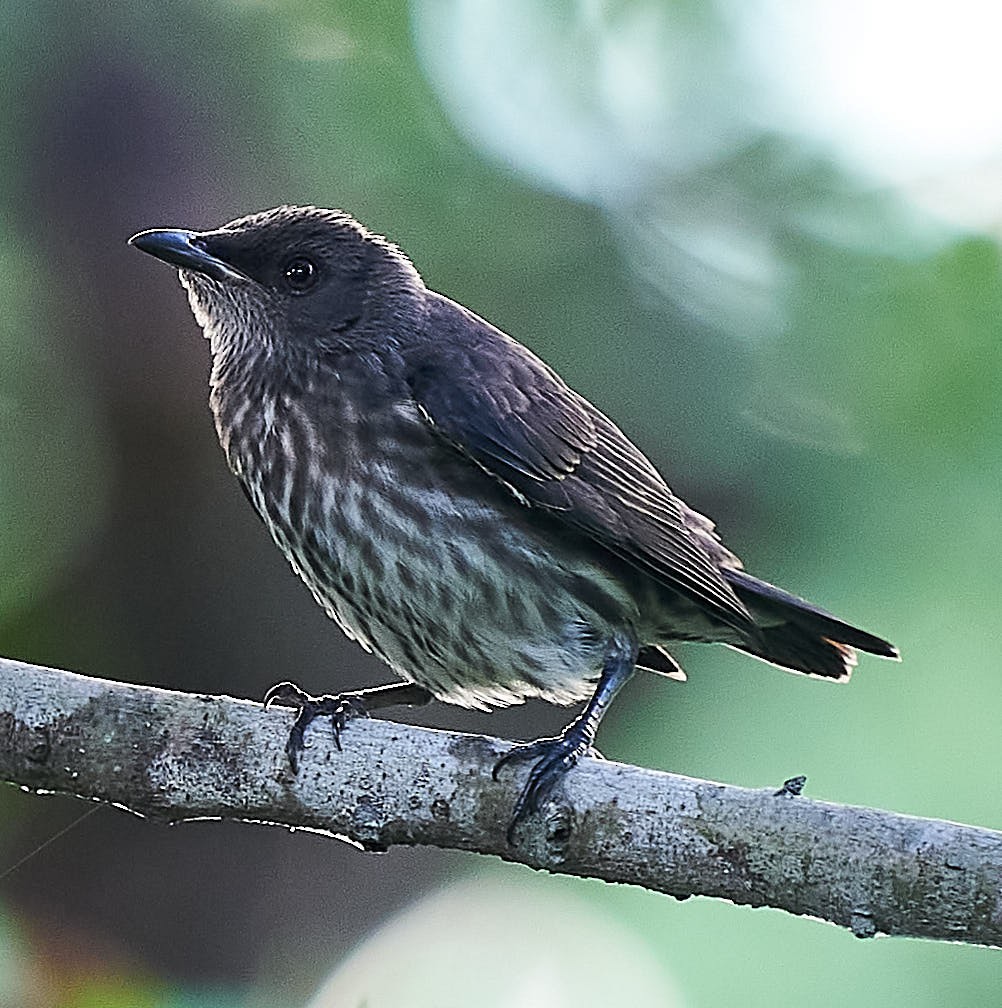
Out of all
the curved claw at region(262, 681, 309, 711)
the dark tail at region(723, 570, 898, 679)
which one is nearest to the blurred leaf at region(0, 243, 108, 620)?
the curved claw at region(262, 681, 309, 711)

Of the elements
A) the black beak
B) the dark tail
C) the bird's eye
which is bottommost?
the black beak

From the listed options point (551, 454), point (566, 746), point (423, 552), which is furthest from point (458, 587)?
point (566, 746)

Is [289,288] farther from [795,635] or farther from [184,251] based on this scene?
[795,635]

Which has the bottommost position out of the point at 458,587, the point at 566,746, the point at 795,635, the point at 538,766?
the point at 538,766

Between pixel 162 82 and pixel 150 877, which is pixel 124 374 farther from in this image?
pixel 150 877

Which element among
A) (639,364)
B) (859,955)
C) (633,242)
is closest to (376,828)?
(859,955)

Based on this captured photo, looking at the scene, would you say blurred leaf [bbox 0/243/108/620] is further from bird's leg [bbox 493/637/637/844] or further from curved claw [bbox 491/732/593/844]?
curved claw [bbox 491/732/593/844]

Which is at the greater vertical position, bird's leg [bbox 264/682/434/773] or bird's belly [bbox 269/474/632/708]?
bird's belly [bbox 269/474/632/708]
